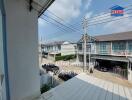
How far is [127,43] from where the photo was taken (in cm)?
1453

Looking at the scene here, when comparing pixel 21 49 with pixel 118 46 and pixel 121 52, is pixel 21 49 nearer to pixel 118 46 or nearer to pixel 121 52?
pixel 121 52

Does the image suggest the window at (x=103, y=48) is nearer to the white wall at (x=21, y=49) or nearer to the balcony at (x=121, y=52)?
the balcony at (x=121, y=52)

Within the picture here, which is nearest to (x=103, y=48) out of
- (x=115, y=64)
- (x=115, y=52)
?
(x=115, y=52)

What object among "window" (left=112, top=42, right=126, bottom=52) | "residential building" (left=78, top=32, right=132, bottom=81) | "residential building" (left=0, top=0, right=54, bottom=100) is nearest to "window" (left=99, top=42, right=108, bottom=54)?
"residential building" (left=78, top=32, right=132, bottom=81)

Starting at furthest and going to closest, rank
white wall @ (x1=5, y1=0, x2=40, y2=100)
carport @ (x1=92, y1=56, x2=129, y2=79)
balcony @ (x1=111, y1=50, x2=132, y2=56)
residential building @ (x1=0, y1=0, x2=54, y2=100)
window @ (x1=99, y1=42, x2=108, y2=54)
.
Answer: window @ (x1=99, y1=42, x2=108, y2=54) → balcony @ (x1=111, y1=50, x2=132, y2=56) → carport @ (x1=92, y1=56, x2=129, y2=79) → white wall @ (x1=5, y1=0, x2=40, y2=100) → residential building @ (x1=0, y1=0, x2=54, y2=100)

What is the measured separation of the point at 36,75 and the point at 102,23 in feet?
28.2

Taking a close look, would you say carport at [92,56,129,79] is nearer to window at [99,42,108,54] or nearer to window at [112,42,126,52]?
window at [99,42,108,54]

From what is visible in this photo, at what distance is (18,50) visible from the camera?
296 centimetres

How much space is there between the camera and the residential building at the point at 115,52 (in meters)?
14.0

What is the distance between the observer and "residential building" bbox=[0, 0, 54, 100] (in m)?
2.36

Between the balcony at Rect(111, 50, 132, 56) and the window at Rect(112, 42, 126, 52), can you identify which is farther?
the window at Rect(112, 42, 126, 52)

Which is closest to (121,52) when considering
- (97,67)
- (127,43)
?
(127,43)

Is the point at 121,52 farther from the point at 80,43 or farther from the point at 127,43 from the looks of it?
the point at 80,43

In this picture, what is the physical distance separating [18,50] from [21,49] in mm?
Answer: 136
